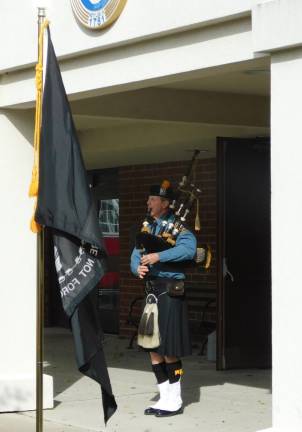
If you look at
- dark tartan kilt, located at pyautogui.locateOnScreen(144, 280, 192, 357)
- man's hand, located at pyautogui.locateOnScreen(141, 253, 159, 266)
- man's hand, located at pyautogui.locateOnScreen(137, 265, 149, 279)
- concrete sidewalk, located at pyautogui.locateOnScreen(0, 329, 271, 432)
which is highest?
man's hand, located at pyautogui.locateOnScreen(141, 253, 159, 266)

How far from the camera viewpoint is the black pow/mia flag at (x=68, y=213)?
570 centimetres

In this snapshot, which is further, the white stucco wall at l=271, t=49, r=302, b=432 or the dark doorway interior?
the dark doorway interior

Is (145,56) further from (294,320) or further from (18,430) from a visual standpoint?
(18,430)

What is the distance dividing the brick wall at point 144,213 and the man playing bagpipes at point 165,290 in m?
4.45

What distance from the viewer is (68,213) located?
5699 mm

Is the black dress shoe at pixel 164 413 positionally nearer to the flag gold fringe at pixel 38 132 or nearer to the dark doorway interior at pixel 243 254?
the dark doorway interior at pixel 243 254

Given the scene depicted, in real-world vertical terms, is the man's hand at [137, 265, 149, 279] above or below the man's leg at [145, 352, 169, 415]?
above

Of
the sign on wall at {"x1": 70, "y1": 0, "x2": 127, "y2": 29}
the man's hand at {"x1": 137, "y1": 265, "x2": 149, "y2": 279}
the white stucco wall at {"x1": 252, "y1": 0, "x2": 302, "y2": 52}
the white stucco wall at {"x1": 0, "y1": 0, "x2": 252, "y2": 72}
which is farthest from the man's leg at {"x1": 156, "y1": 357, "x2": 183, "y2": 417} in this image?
the white stucco wall at {"x1": 252, "y1": 0, "x2": 302, "y2": 52}

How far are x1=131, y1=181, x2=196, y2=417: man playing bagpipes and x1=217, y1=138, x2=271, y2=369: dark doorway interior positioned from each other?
2488mm

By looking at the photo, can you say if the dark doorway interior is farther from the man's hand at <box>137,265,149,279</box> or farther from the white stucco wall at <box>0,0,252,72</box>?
the white stucco wall at <box>0,0,252,72</box>

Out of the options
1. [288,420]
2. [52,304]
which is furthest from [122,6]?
[52,304]

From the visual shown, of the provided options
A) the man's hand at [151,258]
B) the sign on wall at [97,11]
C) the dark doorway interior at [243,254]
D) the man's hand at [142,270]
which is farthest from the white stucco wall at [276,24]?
the dark doorway interior at [243,254]

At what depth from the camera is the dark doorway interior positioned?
11289 millimetres

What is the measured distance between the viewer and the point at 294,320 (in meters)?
6.39
